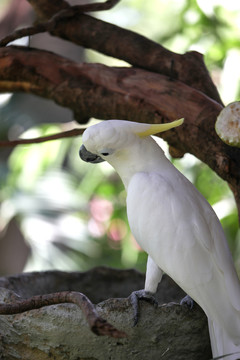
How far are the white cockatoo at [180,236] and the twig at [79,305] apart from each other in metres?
0.17

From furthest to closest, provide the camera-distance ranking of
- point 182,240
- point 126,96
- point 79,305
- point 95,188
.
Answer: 1. point 95,188
2. point 126,96
3. point 182,240
4. point 79,305

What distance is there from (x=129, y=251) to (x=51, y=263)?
1.32 feet

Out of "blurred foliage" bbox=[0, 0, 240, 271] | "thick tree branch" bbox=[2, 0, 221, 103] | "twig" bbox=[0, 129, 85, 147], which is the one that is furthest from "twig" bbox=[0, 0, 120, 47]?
"blurred foliage" bbox=[0, 0, 240, 271]

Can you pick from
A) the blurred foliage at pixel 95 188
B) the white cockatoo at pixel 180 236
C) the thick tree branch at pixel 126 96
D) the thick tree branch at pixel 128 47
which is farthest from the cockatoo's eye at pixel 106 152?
the blurred foliage at pixel 95 188

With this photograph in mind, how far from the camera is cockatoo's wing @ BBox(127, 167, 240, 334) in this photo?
80 cm

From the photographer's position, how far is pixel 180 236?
2.65ft

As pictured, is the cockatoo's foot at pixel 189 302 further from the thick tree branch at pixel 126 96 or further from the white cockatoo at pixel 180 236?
the thick tree branch at pixel 126 96

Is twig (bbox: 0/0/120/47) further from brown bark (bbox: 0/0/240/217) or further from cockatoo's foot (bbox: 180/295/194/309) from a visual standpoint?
cockatoo's foot (bbox: 180/295/194/309)

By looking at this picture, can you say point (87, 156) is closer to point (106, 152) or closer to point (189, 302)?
point (106, 152)

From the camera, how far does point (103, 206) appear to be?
2.26 meters

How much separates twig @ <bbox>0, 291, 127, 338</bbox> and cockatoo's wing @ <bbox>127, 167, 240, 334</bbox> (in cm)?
17

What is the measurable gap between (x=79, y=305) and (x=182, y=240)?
0.67 feet

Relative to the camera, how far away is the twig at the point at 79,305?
621 mm

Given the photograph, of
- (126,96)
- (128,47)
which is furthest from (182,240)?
(128,47)
